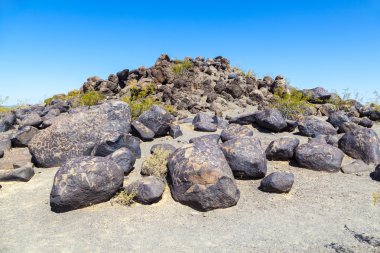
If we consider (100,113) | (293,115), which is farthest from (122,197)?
(293,115)

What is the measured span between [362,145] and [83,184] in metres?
9.33

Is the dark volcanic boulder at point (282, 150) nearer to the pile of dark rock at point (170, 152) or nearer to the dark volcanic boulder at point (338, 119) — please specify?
the pile of dark rock at point (170, 152)

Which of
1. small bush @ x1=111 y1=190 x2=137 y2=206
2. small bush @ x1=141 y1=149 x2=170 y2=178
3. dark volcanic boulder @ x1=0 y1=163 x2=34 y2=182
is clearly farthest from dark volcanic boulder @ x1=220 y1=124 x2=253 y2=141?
dark volcanic boulder @ x1=0 y1=163 x2=34 y2=182

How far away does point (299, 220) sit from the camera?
779cm

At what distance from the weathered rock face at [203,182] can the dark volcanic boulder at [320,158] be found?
3253mm

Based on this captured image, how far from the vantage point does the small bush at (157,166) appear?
9.91 m

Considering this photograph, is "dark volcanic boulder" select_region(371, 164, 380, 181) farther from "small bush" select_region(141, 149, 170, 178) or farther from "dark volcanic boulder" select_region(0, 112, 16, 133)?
"dark volcanic boulder" select_region(0, 112, 16, 133)

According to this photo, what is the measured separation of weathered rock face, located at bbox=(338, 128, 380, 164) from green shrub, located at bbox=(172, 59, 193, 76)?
48.9 feet

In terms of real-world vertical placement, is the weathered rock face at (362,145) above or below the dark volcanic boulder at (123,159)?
above

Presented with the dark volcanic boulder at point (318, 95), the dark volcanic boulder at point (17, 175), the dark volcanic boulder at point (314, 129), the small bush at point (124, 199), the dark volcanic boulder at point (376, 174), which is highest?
the dark volcanic boulder at point (318, 95)

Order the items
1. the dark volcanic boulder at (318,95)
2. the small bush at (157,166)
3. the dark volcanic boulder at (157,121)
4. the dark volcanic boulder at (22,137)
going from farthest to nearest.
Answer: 1. the dark volcanic boulder at (318,95)
2. the dark volcanic boulder at (157,121)
3. the dark volcanic boulder at (22,137)
4. the small bush at (157,166)

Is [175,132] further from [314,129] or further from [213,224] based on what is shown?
[213,224]

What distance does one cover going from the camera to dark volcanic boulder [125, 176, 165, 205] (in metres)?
8.59

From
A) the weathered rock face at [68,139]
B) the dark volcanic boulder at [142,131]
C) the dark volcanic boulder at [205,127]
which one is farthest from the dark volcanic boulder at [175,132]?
the weathered rock face at [68,139]
